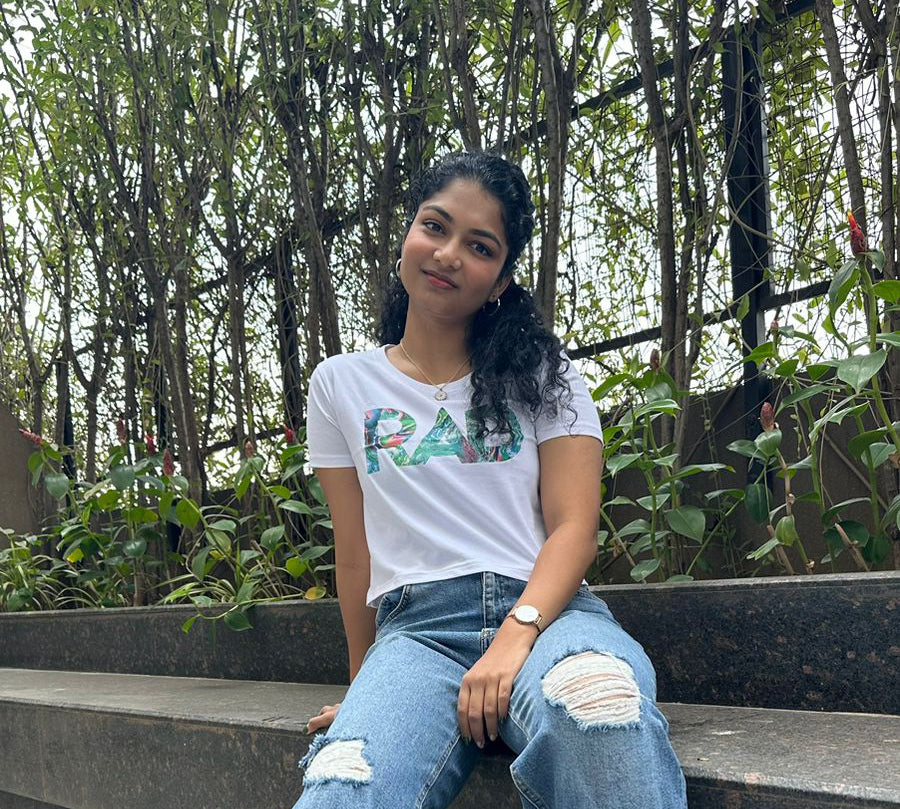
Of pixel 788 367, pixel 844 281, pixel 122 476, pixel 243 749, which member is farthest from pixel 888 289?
pixel 122 476

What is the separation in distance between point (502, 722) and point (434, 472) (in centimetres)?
38

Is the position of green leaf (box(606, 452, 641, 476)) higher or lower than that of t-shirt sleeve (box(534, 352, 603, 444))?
lower

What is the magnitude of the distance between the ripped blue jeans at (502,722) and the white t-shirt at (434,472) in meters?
0.05

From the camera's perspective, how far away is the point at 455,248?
59.7 inches

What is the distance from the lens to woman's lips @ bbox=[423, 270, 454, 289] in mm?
1533

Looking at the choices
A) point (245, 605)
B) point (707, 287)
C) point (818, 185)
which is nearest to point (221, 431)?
point (245, 605)

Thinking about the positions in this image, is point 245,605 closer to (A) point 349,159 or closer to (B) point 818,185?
(A) point 349,159

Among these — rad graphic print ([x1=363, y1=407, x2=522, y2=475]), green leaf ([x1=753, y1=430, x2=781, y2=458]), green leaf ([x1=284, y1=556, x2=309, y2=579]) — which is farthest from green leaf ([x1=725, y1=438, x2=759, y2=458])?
green leaf ([x1=284, y1=556, x2=309, y2=579])

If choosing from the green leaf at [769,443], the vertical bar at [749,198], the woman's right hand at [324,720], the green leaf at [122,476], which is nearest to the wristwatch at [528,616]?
the woman's right hand at [324,720]

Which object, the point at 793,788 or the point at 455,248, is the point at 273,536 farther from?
the point at 793,788

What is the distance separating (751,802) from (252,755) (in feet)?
2.90

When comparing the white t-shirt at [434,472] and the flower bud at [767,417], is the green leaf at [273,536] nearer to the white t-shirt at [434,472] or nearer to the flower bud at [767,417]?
the white t-shirt at [434,472]

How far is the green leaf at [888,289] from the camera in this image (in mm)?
1528

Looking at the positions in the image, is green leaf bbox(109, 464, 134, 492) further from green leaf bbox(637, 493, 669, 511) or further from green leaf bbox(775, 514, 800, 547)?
green leaf bbox(775, 514, 800, 547)
